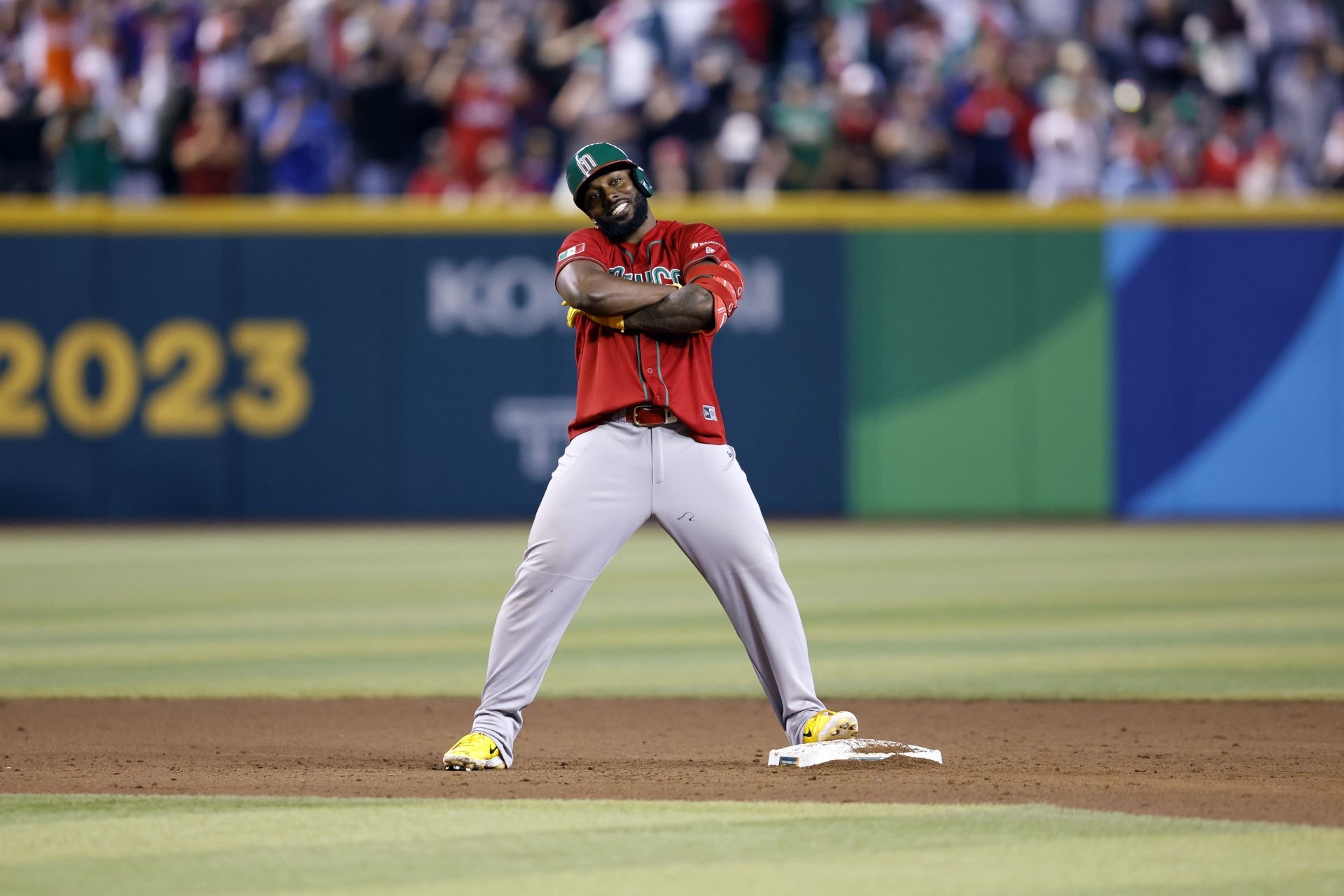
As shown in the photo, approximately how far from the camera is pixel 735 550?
5.73 m

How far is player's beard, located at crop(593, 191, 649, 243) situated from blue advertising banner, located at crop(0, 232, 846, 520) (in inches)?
427

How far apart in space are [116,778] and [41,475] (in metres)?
11.6

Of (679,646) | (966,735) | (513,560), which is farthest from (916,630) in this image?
(513,560)

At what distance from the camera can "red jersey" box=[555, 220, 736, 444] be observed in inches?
225

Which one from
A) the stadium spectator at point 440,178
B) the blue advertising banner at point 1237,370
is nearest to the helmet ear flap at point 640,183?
the stadium spectator at point 440,178

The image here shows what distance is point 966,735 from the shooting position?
6.81m

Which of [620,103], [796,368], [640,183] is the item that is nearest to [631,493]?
[640,183]

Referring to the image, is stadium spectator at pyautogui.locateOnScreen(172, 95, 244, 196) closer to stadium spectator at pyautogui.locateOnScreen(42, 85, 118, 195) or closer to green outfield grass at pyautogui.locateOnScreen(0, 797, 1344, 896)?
stadium spectator at pyautogui.locateOnScreen(42, 85, 118, 195)

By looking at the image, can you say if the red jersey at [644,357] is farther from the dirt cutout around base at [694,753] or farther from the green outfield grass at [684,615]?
the green outfield grass at [684,615]

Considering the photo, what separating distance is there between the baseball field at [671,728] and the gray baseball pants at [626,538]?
0.31 m

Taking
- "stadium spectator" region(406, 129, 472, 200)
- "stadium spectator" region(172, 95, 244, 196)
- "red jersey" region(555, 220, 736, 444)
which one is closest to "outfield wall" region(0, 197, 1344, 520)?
"stadium spectator" region(406, 129, 472, 200)

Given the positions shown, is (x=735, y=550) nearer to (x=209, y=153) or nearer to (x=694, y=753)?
(x=694, y=753)

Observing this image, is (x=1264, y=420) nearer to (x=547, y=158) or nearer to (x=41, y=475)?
(x=547, y=158)

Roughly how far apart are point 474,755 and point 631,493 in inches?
34.7
